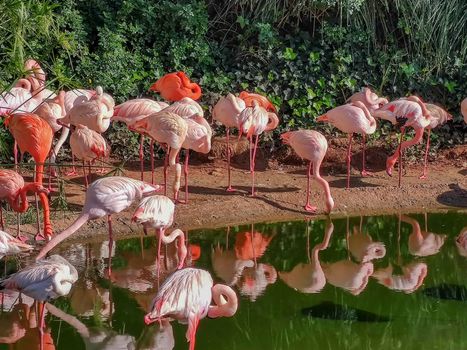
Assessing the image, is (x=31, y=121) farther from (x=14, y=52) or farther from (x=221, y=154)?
(x=221, y=154)

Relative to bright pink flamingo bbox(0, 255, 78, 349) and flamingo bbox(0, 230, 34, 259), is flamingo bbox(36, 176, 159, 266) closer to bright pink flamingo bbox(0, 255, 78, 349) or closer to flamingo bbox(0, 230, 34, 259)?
flamingo bbox(0, 230, 34, 259)

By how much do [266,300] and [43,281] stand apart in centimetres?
141

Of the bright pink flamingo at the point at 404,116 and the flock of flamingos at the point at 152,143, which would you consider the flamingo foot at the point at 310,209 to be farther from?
the bright pink flamingo at the point at 404,116

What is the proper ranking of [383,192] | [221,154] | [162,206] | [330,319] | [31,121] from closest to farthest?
[330,319], [162,206], [31,121], [383,192], [221,154]

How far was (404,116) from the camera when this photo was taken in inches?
351

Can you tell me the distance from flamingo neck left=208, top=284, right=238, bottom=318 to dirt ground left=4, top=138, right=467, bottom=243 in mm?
2171

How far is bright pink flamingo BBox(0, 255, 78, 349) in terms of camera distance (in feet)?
17.5

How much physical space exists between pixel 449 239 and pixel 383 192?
119 centimetres

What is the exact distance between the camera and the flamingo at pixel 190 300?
5.01 m

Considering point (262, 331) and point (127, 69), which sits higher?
point (127, 69)

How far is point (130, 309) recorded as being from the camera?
5793 millimetres

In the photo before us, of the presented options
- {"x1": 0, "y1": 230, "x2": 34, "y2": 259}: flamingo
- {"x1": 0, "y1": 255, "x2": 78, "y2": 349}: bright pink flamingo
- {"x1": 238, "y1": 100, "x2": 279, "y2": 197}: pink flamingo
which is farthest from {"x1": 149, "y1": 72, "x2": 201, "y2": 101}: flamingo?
{"x1": 0, "y1": 255, "x2": 78, "y2": 349}: bright pink flamingo

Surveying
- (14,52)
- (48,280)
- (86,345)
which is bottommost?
(86,345)

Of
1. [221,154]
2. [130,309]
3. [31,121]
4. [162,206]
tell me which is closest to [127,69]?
[221,154]
